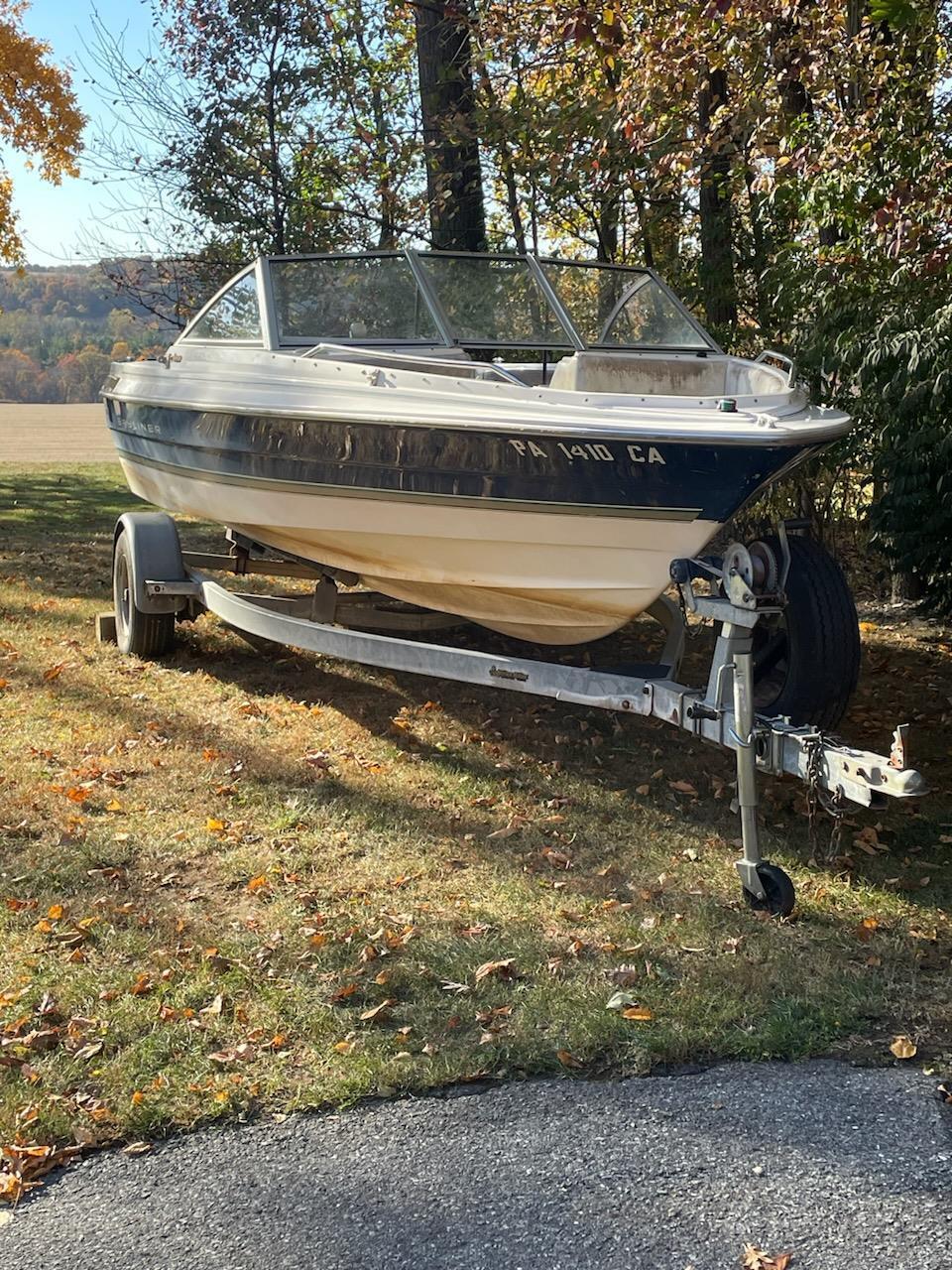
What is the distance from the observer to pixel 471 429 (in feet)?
16.2

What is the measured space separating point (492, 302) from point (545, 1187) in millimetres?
5071

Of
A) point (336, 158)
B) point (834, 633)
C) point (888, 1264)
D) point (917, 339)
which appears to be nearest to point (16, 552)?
point (336, 158)

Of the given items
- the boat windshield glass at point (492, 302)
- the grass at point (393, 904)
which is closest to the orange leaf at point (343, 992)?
the grass at point (393, 904)

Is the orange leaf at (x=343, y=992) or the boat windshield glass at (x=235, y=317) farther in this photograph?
the boat windshield glass at (x=235, y=317)

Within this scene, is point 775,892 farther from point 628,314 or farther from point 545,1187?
point 628,314

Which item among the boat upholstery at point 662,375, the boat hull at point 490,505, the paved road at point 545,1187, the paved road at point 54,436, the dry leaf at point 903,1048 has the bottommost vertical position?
the dry leaf at point 903,1048

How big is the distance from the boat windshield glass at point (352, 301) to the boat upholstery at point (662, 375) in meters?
1.19

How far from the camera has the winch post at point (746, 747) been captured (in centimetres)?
407

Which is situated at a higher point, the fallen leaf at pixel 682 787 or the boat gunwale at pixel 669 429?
the boat gunwale at pixel 669 429

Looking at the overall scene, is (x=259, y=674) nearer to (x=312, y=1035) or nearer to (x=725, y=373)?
(x=725, y=373)

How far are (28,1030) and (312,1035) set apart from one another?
2.57ft

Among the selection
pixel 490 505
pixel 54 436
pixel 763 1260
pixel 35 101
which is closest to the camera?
pixel 763 1260

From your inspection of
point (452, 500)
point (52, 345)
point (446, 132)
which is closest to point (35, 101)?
point (446, 132)

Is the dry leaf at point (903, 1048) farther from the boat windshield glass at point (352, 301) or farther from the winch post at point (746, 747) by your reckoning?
the boat windshield glass at point (352, 301)
